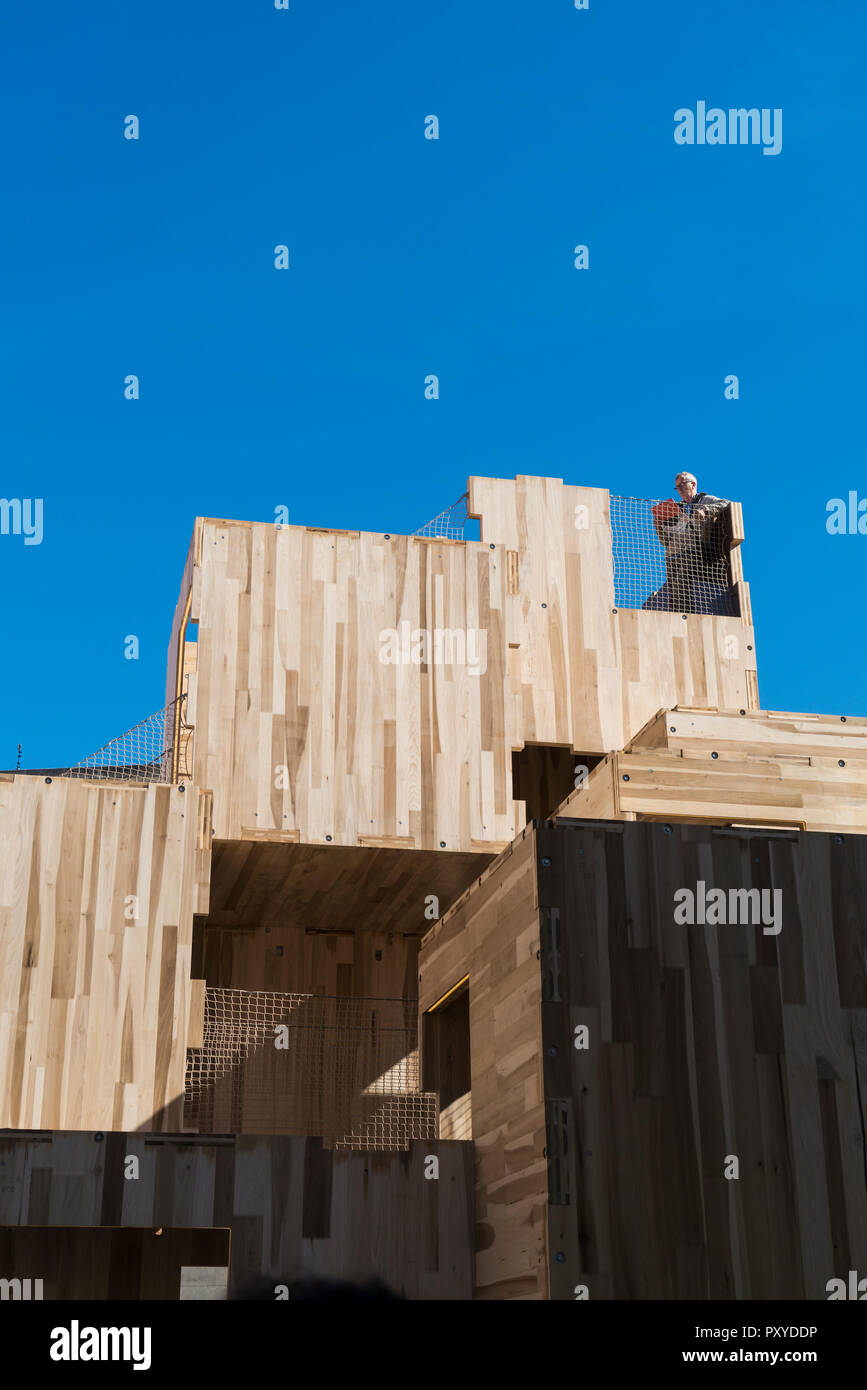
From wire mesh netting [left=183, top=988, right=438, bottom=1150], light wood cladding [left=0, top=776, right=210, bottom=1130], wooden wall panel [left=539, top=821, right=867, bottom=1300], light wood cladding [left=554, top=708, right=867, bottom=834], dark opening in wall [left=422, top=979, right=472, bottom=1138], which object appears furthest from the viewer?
wire mesh netting [left=183, top=988, right=438, bottom=1150]

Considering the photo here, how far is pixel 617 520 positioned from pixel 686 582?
1114mm

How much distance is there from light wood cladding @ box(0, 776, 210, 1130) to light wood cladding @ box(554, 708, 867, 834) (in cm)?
400

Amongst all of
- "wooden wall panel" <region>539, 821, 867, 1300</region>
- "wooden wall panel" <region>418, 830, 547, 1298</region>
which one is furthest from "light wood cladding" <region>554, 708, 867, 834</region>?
"wooden wall panel" <region>539, 821, 867, 1300</region>

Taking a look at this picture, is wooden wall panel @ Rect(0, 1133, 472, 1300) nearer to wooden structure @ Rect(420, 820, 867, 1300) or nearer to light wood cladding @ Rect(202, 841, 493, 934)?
wooden structure @ Rect(420, 820, 867, 1300)

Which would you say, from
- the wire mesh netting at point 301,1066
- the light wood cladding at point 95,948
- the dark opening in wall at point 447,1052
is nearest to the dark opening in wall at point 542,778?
the wire mesh netting at point 301,1066

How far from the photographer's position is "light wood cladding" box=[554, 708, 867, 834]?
13023mm

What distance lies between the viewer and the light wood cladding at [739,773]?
42.7 ft

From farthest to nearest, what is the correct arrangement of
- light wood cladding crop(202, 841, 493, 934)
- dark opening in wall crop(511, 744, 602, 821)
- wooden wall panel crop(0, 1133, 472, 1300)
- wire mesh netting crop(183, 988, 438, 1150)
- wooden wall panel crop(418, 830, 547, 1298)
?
dark opening in wall crop(511, 744, 602, 821), light wood cladding crop(202, 841, 493, 934), wire mesh netting crop(183, 988, 438, 1150), wooden wall panel crop(0, 1133, 472, 1300), wooden wall panel crop(418, 830, 547, 1298)

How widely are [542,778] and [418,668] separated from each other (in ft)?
9.69

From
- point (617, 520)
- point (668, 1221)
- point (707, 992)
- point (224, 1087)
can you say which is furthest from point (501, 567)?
point (668, 1221)

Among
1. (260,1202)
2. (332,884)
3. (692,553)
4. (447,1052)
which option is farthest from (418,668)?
(260,1202)

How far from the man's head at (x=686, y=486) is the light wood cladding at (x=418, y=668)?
903 mm

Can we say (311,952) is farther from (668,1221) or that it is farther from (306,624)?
(668,1221)

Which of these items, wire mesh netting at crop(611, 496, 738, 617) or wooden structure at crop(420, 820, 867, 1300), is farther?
wire mesh netting at crop(611, 496, 738, 617)
